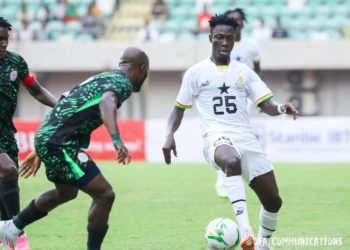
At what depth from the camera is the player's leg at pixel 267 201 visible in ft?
28.7

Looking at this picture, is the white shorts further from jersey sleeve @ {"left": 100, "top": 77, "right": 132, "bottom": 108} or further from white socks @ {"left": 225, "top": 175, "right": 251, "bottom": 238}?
jersey sleeve @ {"left": 100, "top": 77, "right": 132, "bottom": 108}

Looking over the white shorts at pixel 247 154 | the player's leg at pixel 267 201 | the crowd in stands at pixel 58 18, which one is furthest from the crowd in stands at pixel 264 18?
the player's leg at pixel 267 201

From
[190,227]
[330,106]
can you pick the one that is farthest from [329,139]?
[190,227]

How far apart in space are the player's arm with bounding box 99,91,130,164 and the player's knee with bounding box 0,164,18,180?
1653mm

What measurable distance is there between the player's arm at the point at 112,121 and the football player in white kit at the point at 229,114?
5.15 feet

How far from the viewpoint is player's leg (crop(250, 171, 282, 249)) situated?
8758mm

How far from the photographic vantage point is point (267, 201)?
881 cm

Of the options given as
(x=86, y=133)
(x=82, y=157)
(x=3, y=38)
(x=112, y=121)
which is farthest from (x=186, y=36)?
(x=112, y=121)

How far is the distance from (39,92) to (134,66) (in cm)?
177

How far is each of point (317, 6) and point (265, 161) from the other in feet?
75.0

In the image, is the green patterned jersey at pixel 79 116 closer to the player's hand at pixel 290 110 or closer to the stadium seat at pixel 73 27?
the player's hand at pixel 290 110

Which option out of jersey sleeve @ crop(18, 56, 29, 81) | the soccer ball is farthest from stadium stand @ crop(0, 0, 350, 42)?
the soccer ball

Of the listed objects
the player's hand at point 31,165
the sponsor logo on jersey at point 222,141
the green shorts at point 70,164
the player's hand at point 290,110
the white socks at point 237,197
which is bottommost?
the white socks at point 237,197

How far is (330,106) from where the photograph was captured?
30219mm
